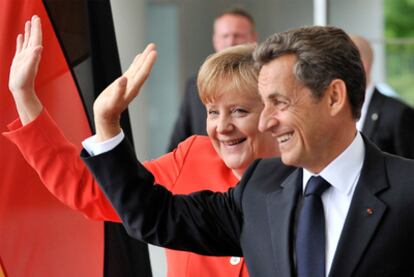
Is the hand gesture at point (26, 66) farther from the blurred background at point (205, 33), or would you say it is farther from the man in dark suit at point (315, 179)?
the blurred background at point (205, 33)

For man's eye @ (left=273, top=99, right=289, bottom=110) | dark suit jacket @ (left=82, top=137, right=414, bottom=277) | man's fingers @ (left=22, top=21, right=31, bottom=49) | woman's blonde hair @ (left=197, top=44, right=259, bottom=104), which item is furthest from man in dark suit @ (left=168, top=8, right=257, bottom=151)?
man's eye @ (left=273, top=99, right=289, bottom=110)

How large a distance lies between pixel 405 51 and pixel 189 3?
295 cm

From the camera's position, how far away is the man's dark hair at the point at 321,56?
7.99ft

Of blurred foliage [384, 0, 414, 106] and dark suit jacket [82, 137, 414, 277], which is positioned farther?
blurred foliage [384, 0, 414, 106]

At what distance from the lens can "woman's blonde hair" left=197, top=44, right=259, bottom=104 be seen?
3066mm

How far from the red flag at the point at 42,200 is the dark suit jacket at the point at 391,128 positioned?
2.96 metres

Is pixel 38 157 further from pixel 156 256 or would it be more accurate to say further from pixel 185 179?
pixel 156 256

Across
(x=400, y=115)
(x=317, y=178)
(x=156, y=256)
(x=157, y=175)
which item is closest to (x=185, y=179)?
(x=157, y=175)

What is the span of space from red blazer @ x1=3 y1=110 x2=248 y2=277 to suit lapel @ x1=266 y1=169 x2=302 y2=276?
0.48 metres

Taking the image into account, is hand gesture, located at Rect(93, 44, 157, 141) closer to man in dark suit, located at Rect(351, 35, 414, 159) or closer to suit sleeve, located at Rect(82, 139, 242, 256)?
suit sleeve, located at Rect(82, 139, 242, 256)

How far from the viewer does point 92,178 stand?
2.80 meters

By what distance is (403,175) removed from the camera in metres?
2.46

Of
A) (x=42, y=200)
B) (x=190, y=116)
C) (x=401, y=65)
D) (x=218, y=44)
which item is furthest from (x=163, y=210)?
(x=401, y=65)

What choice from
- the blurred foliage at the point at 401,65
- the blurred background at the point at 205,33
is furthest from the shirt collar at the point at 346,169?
the blurred foliage at the point at 401,65
